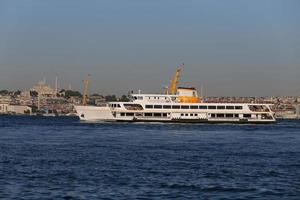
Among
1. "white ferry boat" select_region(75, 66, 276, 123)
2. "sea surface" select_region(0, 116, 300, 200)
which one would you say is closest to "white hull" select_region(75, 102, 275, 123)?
"white ferry boat" select_region(75, 66, 276, 123)

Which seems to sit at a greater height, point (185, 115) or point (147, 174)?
point (185, 115)

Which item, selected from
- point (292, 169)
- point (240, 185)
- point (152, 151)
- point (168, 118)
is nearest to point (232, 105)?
point (168, 118)

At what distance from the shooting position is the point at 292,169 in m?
34.5

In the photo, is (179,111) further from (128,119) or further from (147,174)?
(147,174)

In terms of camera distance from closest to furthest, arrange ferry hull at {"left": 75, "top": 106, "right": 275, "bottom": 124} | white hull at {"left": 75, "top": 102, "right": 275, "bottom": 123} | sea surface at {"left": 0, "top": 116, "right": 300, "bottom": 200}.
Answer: sea surface at {"left": 0, "top": 116, "right": 300, "bottom": 200} → ferry hull at {"left": 75, "top": 106, "right": 275, "bottom": 124} → white hull at {"left": 75, "top": 102, "right": 275, "bottom": 123}

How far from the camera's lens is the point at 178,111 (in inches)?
4218

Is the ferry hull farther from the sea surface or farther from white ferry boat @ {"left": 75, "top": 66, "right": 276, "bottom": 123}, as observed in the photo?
the sea surface

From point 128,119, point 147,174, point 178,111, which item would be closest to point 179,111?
point 178,111

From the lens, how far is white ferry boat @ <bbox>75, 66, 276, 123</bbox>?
10619 centimetres

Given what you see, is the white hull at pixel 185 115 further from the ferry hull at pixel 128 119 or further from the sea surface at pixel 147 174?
the sea surface at pixel 147 174

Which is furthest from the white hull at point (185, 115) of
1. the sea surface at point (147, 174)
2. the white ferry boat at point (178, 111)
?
the sea surface at point (147, 174)

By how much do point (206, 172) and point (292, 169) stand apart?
16.2 ft

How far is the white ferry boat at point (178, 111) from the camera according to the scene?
10619cm

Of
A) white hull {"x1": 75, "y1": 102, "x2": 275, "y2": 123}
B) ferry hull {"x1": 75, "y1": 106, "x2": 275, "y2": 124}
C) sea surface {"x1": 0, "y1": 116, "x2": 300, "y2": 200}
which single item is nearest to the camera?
sea surface {"x1": 0, "y1": 116, "x2": 300, "y2": 200}
